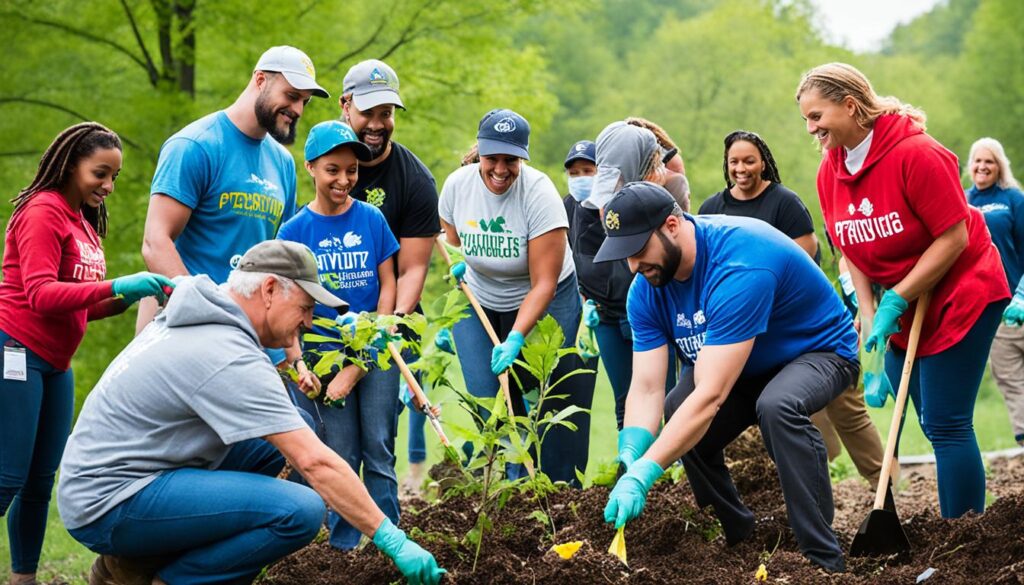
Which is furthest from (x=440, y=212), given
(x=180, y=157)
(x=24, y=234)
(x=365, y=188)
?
(x=24, y=234)

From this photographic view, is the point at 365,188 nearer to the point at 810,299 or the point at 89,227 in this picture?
the point at 89,227

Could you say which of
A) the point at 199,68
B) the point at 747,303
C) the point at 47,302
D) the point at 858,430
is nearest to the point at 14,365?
the point at 47,302

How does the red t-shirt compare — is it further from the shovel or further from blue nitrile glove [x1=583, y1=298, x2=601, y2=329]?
the shovel

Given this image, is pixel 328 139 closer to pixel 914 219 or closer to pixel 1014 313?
pixel 914 219

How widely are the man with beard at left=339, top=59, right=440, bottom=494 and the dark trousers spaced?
136cm

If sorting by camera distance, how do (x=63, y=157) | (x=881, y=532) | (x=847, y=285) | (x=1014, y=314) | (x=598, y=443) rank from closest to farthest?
(x=881, y=532), (x=63, y=157), (x=1014, y=314), (x=847, y=285), (x=598, y=443)

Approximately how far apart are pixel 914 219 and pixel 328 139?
7.24 ft

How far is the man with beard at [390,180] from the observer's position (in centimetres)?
468

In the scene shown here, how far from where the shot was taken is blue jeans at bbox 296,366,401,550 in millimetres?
4410

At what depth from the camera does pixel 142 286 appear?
150 inches

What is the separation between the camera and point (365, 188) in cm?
475

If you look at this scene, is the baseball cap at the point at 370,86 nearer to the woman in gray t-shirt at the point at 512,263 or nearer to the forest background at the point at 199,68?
the woman in gray t-shirt at the point at 512,263

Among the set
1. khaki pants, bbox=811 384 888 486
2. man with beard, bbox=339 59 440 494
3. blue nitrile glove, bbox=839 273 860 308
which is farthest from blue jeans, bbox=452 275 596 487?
blue nitrile glove, bbox=839 273 860 308

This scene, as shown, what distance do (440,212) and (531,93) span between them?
6645 millimetres
